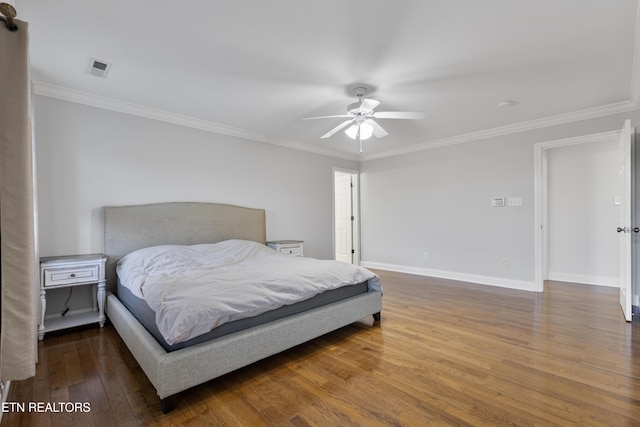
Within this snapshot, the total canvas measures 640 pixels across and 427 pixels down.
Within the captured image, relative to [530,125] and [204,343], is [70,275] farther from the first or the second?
[530,125]

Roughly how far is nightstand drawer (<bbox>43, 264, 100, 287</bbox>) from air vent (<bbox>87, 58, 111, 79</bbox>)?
5.88ft

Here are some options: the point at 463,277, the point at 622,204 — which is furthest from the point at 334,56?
the point at 463,277

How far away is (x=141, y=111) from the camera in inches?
139

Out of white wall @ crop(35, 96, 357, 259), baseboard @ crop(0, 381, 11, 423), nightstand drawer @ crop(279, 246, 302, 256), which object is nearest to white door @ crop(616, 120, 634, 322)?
nightstand drawer @ crop(279, 246, 302, 256)

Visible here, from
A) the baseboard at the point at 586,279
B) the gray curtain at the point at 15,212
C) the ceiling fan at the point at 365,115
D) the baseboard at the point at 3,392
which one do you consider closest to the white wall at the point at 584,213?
the baseboard at the point at 586,279

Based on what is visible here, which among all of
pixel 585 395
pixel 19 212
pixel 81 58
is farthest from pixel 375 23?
pixel 585 395

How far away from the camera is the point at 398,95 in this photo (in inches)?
126

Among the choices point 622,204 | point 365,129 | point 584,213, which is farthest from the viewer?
point 584,213

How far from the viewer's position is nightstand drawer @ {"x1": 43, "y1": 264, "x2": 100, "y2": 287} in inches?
105

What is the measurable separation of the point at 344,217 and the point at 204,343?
5.08 metres

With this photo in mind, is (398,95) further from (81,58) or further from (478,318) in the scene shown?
(81,58)

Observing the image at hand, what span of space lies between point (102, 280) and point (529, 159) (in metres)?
5.50

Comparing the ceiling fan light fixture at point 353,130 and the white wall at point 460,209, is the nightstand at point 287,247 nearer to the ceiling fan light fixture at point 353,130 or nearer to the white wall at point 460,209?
the ceiling fan light fixture at point 353,130

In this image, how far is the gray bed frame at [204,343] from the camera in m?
1.75
